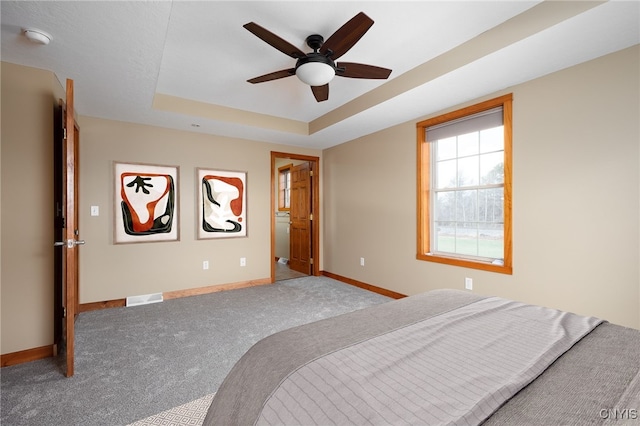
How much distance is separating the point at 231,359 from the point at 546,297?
272 cm

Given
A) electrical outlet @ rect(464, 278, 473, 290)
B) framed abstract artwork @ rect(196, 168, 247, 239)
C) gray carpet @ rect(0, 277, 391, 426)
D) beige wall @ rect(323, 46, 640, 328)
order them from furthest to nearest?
framed abstract artwork @ rect(196, 168, 247, 239), electrical outlet @ rect(464, 278, 473, 290), beige wall @ rect(323, 46, 640, 328), gray carpet @ rect(0, 277, 391, 426)

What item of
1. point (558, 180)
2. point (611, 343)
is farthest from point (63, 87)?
point (558, 180)

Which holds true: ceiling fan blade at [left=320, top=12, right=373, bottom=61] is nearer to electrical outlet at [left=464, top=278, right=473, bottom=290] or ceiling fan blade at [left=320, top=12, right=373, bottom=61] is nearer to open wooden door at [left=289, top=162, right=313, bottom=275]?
electrical outlet at [left=464, top=278, right=473, bottom=290]

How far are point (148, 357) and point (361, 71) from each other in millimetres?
2849

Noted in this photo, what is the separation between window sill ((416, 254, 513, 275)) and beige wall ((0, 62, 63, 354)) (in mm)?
3693

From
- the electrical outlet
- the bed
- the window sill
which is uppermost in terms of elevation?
the bed

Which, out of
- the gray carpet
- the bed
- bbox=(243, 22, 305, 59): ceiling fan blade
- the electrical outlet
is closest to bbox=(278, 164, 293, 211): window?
the gray carpet

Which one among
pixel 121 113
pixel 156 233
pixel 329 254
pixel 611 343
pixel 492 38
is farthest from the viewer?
pixel 329 254

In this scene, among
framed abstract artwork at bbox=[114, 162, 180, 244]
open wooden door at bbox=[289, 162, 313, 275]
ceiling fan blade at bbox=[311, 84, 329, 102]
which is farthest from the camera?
open wooden door at bbox=[289, 162, 313, 275]

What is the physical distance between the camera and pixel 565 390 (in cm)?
83

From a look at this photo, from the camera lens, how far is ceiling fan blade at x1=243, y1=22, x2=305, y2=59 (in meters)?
1.83

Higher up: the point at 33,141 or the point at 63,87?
the point at 63,87

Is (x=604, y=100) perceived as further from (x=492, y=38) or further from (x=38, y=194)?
(x=38, y=194)

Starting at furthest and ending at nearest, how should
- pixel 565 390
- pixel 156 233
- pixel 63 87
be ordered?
pixel 156 233 < pixel 63 87 < pixel 565 390
